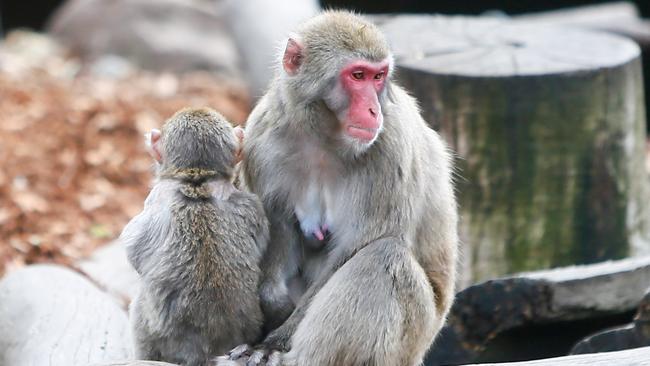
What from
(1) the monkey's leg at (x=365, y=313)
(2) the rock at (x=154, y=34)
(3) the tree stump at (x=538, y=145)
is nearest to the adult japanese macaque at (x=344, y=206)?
(1) the monkey's leg at (x=365, y=313)

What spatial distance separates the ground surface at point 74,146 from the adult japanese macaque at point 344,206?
3717 millimetres

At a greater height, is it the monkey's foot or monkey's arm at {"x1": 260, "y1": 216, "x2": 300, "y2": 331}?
monkey's arm at {"x1": 260, "y1": 216, "x2": 300, "y2": 331}

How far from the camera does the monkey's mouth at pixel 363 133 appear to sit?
486 cm

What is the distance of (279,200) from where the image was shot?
17.4 feet

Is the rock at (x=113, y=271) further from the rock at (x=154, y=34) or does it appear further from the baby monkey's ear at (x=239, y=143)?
the rock at (x=154, y=34)

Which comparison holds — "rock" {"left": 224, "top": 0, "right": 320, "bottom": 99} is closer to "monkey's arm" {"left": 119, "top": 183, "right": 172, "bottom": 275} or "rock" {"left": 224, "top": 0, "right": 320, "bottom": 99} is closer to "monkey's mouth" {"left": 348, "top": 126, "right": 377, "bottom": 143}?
"monkey's arm" {"left": 119, "top": 183, "right": 172, "bottom": 275}

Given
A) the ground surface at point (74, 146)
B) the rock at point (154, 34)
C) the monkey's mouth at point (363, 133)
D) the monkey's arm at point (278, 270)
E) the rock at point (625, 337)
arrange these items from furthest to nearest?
the rock at point (154, 34)
the ground surface at point (74, 146)
the rock at point (625, 337)
the monkey's arm at point (278, 270)
the monkey's mouth at point (363, 133)

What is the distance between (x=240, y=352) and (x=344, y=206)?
0.80 meters

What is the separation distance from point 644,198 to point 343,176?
3.55 metres

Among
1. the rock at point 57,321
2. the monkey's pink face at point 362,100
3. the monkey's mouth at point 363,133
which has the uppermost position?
the monkey's pink face at point 362,100

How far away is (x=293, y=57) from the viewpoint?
5.10m

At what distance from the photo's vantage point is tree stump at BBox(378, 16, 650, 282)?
7.41m

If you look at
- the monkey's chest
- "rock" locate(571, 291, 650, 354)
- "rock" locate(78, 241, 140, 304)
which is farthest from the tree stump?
the monkey's chest

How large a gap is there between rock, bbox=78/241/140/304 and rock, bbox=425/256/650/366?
2081mm
